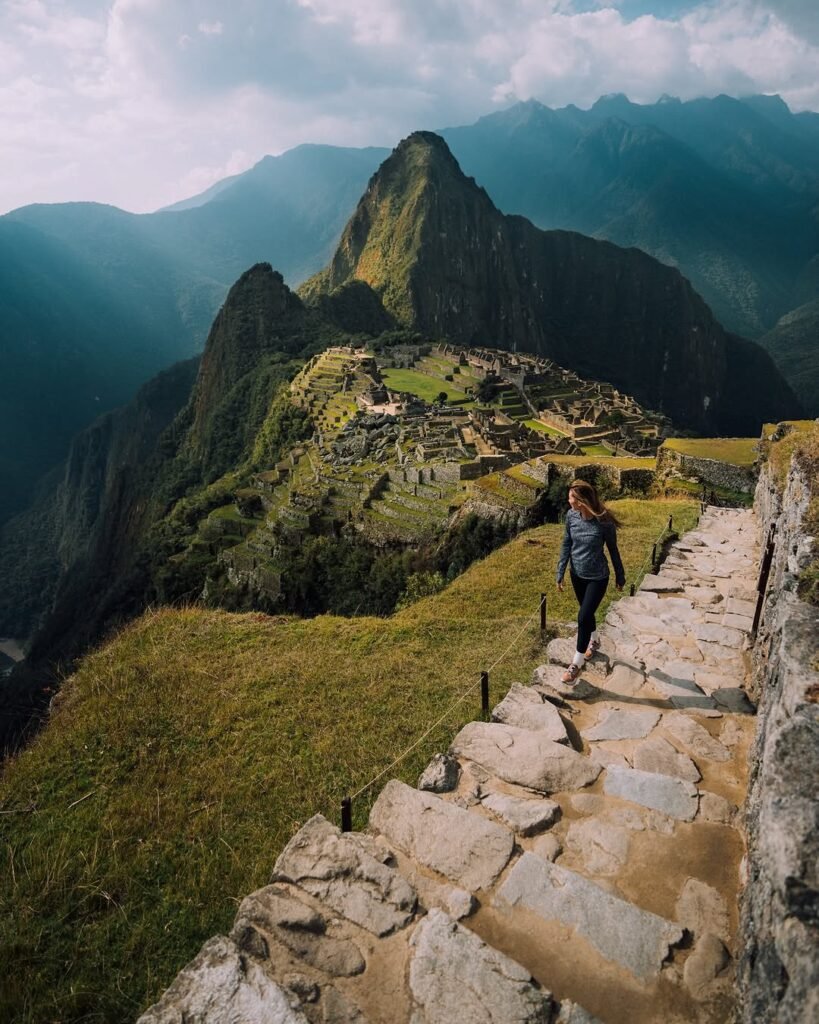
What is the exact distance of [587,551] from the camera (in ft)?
17.0

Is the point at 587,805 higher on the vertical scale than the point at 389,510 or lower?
higher

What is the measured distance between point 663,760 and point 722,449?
1699cm

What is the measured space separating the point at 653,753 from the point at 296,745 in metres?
2.93

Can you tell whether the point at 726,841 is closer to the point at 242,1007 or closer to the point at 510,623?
the point at 242,1007

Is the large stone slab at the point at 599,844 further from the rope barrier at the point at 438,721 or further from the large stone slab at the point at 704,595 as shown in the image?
the large stone slab at the point at 704,595

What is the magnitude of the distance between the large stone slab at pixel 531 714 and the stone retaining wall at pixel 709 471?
14.3 m

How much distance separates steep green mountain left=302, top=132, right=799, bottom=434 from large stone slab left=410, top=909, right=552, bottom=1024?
5357 inches

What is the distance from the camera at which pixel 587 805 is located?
3434 mm

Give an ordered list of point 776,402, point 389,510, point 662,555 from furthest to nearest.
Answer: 1. point 776,402
2. point 389,510
3. point 662,555

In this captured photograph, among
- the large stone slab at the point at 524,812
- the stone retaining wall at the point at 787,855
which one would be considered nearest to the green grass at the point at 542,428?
the large stone slab at the point at 524,812

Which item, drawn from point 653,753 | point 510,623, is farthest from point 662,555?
point 653,753

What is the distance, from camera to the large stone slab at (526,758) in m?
3.64

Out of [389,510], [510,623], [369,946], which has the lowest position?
[389,510]

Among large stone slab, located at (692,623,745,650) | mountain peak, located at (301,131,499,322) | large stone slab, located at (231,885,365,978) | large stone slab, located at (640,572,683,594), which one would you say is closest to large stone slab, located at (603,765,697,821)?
large stone slab, located at (231,885,365,978)
